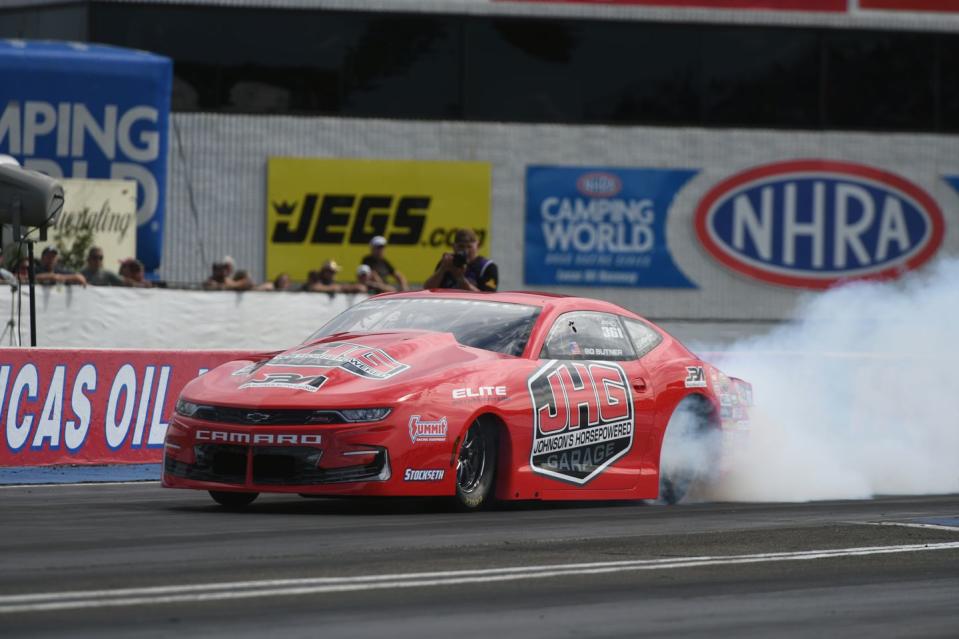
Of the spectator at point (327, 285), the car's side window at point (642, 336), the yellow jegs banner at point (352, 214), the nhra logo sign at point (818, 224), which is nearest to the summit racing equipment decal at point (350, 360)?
the car's side window at point (642, 336)

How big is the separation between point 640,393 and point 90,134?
13.3 meters

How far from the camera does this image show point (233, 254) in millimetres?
28469

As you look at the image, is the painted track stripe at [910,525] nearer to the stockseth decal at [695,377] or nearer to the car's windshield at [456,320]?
the stockseth decal at [695,377]

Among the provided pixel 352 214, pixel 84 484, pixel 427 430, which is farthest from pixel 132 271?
pixel 427 430

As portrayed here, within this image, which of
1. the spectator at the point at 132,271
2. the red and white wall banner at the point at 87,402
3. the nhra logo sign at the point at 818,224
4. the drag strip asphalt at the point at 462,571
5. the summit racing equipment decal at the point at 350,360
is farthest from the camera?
the nhra logo sign at the point at 818,224

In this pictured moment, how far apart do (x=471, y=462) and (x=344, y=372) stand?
920 millimetres

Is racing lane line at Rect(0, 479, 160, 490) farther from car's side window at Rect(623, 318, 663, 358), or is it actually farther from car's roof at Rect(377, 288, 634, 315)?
car's side window at Rect(623, 318, 663, 358)

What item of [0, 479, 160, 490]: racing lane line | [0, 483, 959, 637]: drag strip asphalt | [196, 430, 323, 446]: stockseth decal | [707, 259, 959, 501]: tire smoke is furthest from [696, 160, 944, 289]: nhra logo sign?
[196, 430, 323, 446]: stockseth decal

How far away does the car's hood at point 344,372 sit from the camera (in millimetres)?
10398

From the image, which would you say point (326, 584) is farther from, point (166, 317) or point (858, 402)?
point (166, 317)

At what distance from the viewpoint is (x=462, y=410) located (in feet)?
34.8

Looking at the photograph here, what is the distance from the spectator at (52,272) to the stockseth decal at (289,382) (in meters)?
8.61

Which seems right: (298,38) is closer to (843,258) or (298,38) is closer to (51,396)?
(843,258)

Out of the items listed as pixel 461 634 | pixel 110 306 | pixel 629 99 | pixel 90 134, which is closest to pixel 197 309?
pixel 110 306
